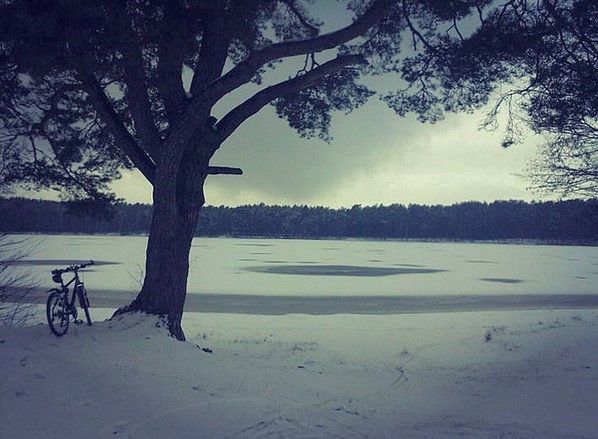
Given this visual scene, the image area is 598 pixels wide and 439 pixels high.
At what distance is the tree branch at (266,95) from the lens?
29.5 ft

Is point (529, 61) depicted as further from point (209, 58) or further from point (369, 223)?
point (369, 223)

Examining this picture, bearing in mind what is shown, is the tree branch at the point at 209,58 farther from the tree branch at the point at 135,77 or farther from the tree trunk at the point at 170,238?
the tree trunk at the point at 170,238

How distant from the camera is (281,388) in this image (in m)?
6.18

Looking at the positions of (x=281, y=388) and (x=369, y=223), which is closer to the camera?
(x=281, y=388)

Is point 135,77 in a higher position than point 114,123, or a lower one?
higher

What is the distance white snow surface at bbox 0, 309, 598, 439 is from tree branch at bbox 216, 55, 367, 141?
3.70 m

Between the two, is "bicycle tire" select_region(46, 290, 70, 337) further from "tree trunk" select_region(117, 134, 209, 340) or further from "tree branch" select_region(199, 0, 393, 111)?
"tree branch" select_region(199, 0, 393, 111)

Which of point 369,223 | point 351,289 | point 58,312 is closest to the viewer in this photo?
point 58,312

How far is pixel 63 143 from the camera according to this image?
1130 centimetres

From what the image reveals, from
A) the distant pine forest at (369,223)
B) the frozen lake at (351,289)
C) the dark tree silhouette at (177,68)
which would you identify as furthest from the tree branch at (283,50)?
the distant pine forest at (369,223)

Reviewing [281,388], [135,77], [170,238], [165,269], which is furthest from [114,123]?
[281,388]

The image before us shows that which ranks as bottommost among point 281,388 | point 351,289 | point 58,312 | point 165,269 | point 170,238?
point 351,289

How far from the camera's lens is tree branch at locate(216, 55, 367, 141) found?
898 cm

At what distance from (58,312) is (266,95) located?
16.9 feet
